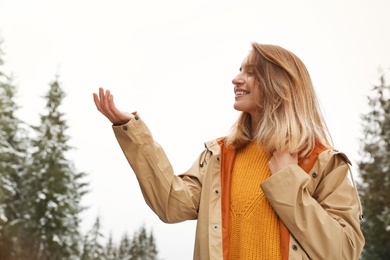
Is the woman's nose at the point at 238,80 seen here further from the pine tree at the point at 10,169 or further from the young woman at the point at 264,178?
the pine tree at the point at 10,169

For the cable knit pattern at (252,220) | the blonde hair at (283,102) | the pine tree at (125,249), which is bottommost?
the pine tree at (125,249)

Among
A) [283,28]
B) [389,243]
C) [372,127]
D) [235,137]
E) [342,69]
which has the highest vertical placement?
[283,28]

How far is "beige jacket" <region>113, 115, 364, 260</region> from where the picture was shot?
3254mm

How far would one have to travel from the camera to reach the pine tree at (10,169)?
25.0 metres

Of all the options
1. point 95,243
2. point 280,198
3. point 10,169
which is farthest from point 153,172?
point 95,243

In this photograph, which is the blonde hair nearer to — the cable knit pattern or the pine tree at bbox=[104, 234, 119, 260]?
the cable knit pattern

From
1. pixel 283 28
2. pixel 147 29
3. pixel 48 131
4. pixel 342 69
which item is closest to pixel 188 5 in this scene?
pixel 147 29

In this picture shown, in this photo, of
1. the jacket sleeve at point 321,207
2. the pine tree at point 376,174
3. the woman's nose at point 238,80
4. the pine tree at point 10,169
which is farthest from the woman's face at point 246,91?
the pine tree at point 376,174

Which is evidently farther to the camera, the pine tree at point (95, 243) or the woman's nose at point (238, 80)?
the pine tree at point (95, 243)

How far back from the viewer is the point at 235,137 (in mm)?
3848

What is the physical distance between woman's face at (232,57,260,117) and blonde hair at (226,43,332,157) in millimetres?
27

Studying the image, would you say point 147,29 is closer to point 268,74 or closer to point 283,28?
point 283,28

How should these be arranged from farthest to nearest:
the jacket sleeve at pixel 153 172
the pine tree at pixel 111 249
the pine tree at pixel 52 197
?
the pine tree at pixel 111 249
the pine tree at pixel 52 197
the jacket sleeve at pixel 153 172

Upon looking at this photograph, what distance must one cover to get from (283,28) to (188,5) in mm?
55286
